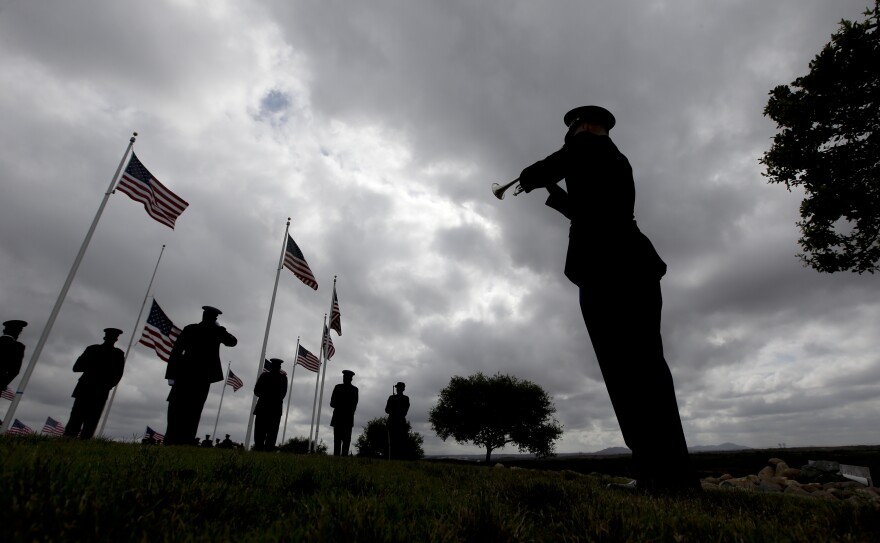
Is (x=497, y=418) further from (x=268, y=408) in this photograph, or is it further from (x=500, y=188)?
(x=500, y=188)

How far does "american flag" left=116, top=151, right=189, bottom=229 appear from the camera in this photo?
1302cm

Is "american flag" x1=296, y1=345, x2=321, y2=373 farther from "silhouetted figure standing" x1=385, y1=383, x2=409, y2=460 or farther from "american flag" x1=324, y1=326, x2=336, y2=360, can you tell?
"silhouetted figure standing" x1=385, y1=383, x2=409, y2=460

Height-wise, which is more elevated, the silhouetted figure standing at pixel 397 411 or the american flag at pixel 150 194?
the american flag at pixel 150 194

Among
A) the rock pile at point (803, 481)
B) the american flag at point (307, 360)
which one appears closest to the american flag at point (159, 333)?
the american flag at point (307, 360)

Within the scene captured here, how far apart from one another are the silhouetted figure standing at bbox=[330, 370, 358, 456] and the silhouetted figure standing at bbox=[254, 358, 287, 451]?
2.07 m

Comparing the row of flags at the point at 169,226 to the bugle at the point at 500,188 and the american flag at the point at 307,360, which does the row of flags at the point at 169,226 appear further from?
the bugle at the point at 500,188

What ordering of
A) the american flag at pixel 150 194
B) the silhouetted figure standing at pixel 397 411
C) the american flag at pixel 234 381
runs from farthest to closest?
the american flag at pixel 234 381, the silhouetted figure standing at pixel 397 411, the american flag at pixel 150 194

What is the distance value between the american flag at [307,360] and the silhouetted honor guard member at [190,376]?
1410 centimetres

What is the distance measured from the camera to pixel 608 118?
446 centimetres

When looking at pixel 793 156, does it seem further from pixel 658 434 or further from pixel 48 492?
pixel 48 492

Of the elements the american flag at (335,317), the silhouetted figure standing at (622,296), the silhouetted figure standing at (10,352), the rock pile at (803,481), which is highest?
the american flag at (335,317)


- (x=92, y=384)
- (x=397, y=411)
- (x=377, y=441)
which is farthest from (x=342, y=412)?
(x=377, y=441)

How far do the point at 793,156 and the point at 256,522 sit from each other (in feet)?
54.2

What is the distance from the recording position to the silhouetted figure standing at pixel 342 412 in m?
15.5
